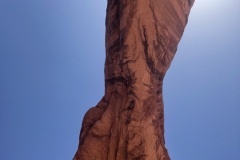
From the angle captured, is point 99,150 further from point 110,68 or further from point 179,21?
point 179,21

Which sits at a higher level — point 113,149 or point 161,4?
point 161,4

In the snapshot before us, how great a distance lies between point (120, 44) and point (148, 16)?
4.41 ft

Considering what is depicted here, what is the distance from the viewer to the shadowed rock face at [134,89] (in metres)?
9.39

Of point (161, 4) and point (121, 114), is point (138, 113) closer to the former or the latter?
point (121, 114)

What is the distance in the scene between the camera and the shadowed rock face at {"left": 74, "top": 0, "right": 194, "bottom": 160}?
30.8 ft

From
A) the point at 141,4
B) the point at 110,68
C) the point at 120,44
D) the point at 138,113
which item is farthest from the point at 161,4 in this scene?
the point at 138,113

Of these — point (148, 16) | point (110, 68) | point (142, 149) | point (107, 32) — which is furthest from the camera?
point (107, 32)

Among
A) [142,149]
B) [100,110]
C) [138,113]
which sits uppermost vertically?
[100,110]

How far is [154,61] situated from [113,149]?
317 cm

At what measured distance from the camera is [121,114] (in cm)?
981

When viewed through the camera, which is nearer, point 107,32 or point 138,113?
point 138,113

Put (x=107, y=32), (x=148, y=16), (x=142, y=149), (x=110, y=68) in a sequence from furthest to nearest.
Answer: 1. (x=107, y=32)
2. (x=110, y=68)
3. (x=148, y=16)
4. (x=142, y=149)

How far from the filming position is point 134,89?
31.9 ft

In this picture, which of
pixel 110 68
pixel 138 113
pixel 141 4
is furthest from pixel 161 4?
pixel 138 113
